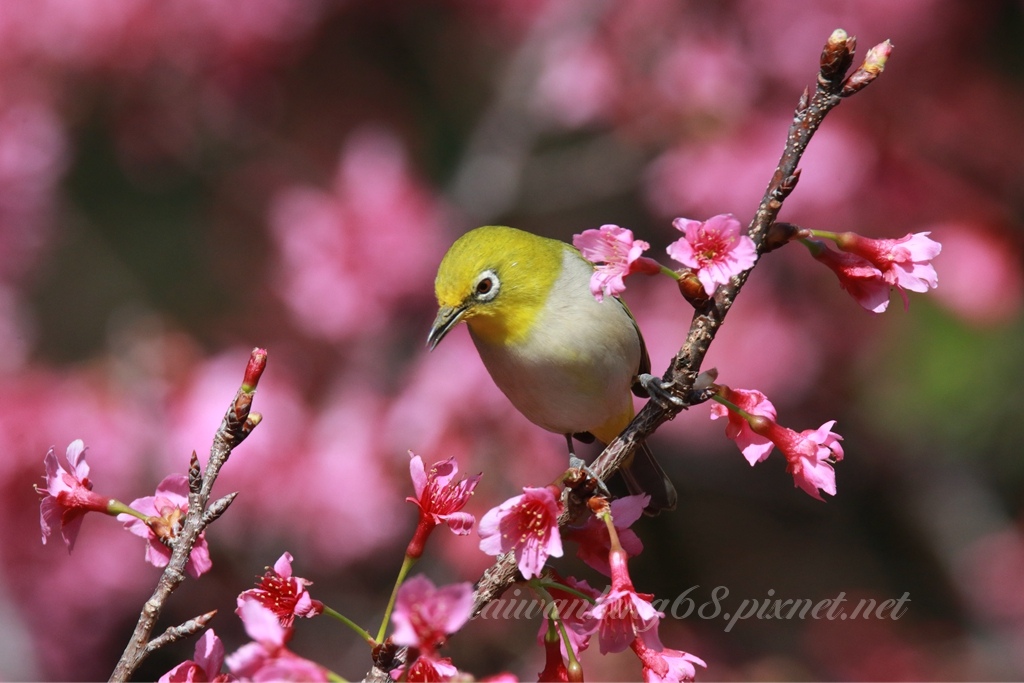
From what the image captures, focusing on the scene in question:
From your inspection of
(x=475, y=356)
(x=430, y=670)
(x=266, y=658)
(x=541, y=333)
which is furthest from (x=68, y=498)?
(x=475, y=356)

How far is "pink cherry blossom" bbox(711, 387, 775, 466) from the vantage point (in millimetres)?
1639

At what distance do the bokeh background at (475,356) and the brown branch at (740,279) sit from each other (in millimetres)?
2539

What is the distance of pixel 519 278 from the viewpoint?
2.71 meters

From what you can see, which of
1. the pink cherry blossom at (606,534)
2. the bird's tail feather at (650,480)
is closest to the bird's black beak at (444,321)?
the bird's tail feather at (650,480)

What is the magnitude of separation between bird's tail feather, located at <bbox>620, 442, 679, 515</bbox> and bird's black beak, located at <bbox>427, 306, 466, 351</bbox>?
2.05 feet

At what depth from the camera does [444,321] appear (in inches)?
102

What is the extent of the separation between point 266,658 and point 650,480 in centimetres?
173

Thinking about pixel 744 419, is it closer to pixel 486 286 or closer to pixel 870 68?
pixel 870 68

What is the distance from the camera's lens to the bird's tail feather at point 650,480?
2.67 metres

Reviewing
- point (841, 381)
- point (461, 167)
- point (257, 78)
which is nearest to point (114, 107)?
point (257, 78)

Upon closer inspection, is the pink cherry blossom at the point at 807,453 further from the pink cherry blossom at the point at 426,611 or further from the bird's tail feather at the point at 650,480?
the bird's tail feather at the point at 650,480

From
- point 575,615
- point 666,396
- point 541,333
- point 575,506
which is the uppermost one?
point 541,333

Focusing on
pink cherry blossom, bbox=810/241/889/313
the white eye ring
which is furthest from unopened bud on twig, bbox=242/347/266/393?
the white eye ring

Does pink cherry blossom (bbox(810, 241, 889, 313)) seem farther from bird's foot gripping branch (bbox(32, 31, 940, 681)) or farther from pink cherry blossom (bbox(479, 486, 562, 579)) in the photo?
pink cherry blossom (bbox(479, 486, 562, 579))
